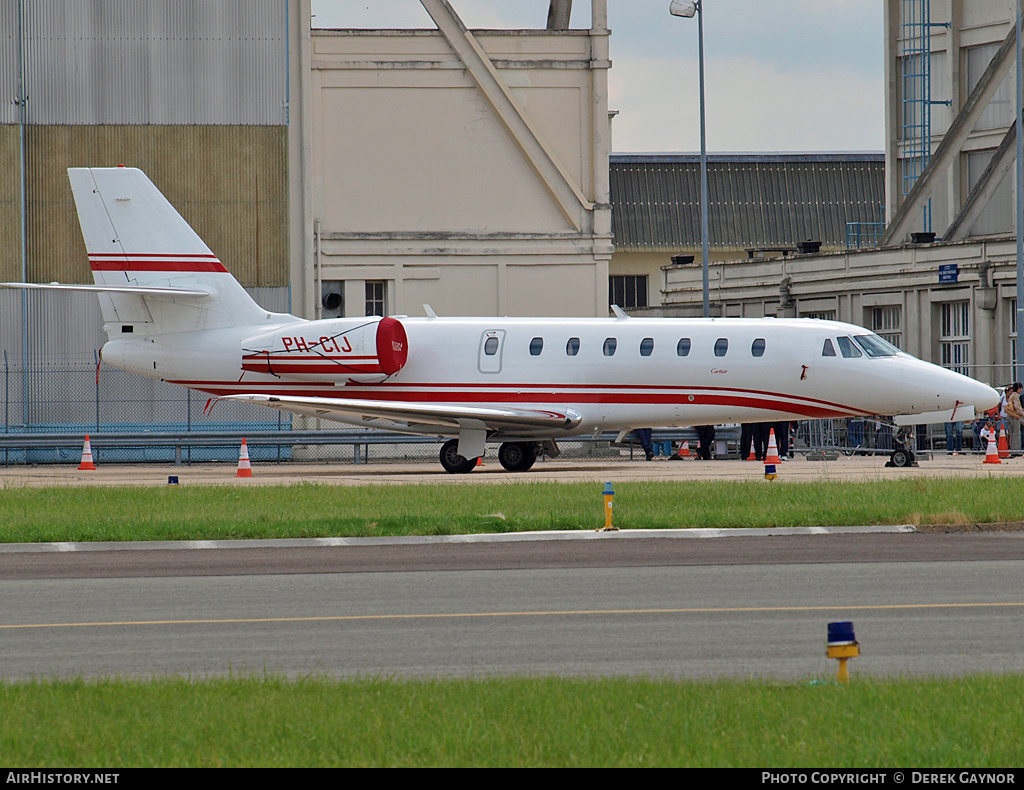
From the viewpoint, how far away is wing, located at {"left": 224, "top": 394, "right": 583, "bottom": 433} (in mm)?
27406

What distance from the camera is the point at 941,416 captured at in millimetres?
27203

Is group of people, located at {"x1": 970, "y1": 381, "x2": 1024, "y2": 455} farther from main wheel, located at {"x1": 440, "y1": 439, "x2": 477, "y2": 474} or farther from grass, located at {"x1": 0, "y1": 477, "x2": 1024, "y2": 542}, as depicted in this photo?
main wheel, located at {"x1": 440, "y1": 439, "x2": 477, "y2": 474}

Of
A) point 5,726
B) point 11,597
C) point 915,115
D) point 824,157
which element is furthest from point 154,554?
point 824,157

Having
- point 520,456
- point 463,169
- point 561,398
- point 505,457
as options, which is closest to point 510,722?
point 561,398

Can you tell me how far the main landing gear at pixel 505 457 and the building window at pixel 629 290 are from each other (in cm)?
4506

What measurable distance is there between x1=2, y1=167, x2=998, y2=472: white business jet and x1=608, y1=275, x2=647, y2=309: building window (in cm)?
4521

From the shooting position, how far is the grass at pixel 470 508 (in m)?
17.3

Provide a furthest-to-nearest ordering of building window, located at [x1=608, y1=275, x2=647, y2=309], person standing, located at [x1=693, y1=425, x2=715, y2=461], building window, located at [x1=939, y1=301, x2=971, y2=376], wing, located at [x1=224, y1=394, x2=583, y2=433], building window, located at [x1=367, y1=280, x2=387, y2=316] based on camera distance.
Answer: building window, located at [x1=608, y1=275, x2=647, y2=309] → building window, located at [x1=939, y1=301, x2=971, y2=376] → building window, located at [x1=367, y1=280, x2=387, y2=316] → person standing, located at [x1=693, y1=425, x2=715, y2=461] → wing, located at [x1=224, y1=394, x2=583, y2=433]

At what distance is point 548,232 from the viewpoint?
39.0 meters

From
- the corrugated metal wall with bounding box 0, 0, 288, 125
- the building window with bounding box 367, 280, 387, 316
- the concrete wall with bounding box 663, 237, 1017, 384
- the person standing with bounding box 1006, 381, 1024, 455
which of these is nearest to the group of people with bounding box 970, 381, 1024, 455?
the person standing with bounding box 1006, 381, 1024, 455

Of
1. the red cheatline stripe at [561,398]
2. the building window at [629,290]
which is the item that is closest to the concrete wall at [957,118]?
the building window at [629,290]

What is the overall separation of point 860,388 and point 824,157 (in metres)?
54.5

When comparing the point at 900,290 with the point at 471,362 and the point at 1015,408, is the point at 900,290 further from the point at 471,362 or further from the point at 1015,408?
the point at 471,362

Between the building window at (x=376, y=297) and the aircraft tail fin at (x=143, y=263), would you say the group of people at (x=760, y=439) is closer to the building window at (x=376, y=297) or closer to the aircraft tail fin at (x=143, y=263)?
the building window at (x=376, y=297)
